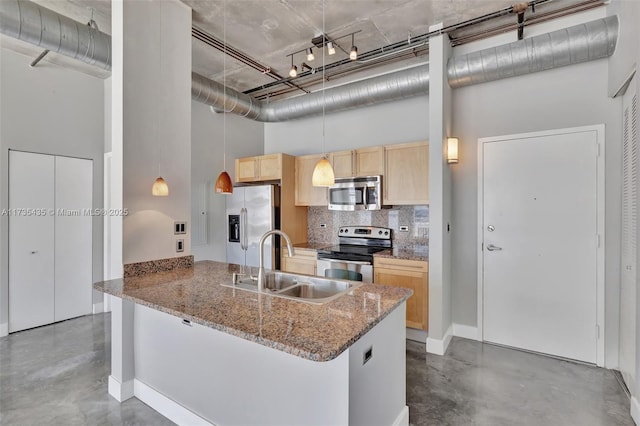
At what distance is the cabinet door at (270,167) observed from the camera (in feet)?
14.8

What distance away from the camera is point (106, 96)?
4.54 m

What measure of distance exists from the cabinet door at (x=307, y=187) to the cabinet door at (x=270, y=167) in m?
0.34

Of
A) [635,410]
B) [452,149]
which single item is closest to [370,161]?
[452,149]

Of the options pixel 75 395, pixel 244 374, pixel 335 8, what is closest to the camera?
pixel 244 374

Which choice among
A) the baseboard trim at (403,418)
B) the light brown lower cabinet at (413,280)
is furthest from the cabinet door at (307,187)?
the baseboard trim at (403,418)

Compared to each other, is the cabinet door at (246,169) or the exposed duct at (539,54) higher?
the exposed duct at (539,54)

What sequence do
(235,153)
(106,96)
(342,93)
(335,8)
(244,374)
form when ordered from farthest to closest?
(235,153) < (106,96) < (342,93) < (335,8) < (244,374)

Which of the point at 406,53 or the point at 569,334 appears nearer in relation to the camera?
the point at 569,334

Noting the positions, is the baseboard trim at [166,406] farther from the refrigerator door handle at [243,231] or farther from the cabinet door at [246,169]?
the cabinet door at [246,169]

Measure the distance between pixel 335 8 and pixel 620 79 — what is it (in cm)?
249

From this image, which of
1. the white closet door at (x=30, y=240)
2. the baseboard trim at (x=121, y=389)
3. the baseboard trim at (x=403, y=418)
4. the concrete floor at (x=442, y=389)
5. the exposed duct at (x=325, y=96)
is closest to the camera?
the baseboard trim at (x=403, y=418)

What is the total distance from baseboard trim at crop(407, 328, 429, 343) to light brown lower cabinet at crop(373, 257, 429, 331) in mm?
125

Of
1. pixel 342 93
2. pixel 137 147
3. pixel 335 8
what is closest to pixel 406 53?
pixel 342 93

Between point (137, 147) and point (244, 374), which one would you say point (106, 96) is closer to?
point (137, 147)
